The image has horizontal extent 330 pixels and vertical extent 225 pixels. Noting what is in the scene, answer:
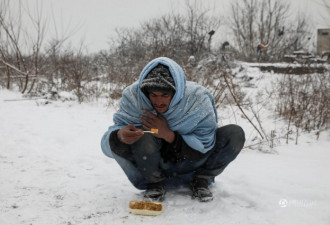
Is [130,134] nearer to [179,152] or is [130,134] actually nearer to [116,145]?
[116,145]

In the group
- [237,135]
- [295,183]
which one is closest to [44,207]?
[237,135]

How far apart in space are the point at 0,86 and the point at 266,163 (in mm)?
7638

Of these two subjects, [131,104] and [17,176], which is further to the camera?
[17,176]

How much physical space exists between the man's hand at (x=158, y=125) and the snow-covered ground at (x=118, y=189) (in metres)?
0.44

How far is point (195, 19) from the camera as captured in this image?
51.7 feet

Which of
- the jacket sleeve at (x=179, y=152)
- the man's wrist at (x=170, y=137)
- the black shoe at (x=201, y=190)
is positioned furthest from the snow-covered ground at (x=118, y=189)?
the man's wrist at (x=170, y=137)

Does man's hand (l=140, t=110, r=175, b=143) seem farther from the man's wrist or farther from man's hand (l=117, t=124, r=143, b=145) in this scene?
man's hand (l=117, t=124, r=143, b=145)

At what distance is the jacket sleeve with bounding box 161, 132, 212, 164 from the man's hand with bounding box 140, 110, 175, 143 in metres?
0.06

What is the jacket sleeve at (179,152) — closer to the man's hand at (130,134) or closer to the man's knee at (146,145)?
the man's knee at (146,145)

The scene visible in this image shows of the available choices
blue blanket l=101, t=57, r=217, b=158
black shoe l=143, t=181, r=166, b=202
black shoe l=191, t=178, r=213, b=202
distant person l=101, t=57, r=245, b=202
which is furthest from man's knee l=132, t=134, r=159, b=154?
black shoe l=191, t=178, r=213, b=202

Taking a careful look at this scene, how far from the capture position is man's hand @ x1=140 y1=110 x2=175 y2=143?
5.41 feet

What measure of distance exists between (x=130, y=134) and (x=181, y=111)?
372 millimetres

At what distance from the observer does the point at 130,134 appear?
152 centimetres

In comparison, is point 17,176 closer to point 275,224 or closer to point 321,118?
point 275,224
